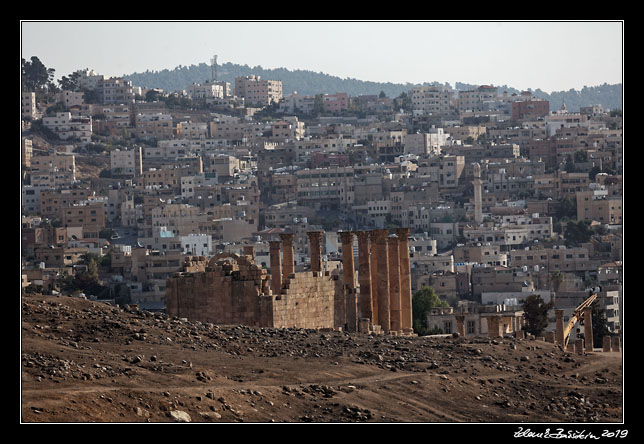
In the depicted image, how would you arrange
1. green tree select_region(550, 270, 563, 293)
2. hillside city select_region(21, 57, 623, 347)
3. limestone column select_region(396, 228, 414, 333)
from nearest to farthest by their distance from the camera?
limestone column select_region(396, 228, 414, 333), green tree select_region(550, 270, 563, 293), hillside city select_region(21, 57, 623, 347)

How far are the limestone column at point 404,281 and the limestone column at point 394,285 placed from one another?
0.49 ft

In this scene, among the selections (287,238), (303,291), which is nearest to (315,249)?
(287,238)

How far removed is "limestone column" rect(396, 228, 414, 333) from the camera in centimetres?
4256

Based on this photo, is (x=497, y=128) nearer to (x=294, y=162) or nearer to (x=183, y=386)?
(x=294, y=162)

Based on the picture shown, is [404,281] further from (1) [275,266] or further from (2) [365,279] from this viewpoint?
(1) [275,266]

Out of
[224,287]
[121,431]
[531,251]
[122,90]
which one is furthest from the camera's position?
[122,90]

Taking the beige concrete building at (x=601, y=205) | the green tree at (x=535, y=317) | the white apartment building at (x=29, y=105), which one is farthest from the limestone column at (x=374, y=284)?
the white apartment building at (x=29, y=105)

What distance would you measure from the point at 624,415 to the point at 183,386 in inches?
247

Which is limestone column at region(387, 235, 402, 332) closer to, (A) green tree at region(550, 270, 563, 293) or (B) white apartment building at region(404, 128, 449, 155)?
(A) green tree at region(550, 270, 563, 293)

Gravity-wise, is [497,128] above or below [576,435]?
above

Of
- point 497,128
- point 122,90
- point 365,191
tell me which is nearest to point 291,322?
point 365,191

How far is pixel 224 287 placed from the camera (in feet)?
119

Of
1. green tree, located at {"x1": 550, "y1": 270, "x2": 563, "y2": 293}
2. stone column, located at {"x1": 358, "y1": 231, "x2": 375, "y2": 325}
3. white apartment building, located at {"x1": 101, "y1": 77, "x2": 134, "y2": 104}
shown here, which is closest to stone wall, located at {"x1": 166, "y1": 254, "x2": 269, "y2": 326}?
stone column, located at {"x1": 358, "y1": 231, "x2": 375, "y2": 325}

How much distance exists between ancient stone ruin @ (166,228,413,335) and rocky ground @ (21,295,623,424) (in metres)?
3.03
